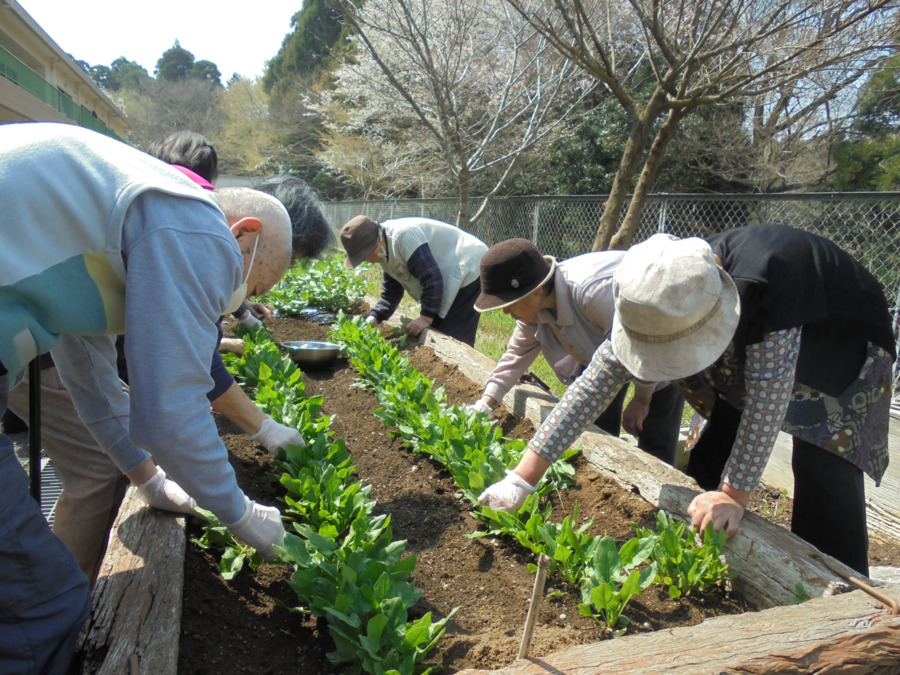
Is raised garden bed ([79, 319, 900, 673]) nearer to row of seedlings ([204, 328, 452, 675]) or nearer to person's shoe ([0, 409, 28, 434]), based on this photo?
row of seedlings ([204, 328, 452, 675])

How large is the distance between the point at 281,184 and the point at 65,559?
158 cm

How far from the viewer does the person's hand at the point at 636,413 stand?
289 centimetres

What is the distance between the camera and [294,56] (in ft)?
114

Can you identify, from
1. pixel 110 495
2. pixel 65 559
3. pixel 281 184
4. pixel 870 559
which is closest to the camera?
pixel 65 559

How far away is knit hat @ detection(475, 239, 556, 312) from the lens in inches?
103

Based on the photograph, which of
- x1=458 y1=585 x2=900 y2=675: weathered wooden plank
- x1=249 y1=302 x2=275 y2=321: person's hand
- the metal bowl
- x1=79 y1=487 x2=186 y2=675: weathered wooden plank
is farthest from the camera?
x1=249 y1=302 x2=275 y2=321: person's hand

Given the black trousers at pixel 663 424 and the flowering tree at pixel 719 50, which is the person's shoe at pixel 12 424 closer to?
the black trousers at pixel 663 424

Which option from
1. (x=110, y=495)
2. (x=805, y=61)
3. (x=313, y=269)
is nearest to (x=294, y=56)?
(x=313, y=269)

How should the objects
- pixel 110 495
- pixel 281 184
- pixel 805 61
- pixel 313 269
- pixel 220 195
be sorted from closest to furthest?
pixel 220 195 < pixel 110 495 < pixel 281 184 < pixel 805 61 < pixel 313 269

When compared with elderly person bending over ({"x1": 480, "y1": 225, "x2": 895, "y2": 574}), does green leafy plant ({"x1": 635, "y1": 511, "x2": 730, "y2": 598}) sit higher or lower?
lower

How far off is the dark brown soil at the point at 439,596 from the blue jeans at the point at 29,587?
1.41 feet

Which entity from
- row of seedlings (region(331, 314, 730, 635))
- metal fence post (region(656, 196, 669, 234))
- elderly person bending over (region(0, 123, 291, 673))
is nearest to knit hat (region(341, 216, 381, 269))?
row of seedlings (region(331, 314, 730, 635))

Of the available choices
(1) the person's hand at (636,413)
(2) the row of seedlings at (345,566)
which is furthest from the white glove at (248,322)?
(1) the person's hand at (636,413)

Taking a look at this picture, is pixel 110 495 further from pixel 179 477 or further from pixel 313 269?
pixel 313 269
